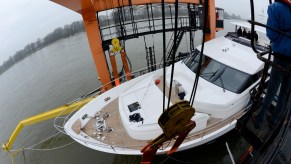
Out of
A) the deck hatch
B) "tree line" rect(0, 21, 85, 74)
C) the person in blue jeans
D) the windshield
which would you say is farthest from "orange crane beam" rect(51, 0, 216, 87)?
"tree line" rect(0, 21, 85, 74)

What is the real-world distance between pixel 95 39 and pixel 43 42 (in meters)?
17.5

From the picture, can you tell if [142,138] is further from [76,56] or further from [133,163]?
[76,56]

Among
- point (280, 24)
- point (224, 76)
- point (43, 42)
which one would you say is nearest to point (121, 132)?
point (224, 76)

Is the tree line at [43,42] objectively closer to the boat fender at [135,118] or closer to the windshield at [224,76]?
the boat fender at [135,118]

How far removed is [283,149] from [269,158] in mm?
146

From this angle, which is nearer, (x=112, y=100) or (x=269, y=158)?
(x=269, y=158)

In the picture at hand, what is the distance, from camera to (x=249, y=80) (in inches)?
257

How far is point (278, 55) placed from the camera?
311 cm

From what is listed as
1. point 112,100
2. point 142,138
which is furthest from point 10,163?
point 142,138

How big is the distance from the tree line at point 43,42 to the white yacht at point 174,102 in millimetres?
17406

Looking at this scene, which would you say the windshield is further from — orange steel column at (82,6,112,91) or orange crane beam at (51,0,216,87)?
orange steel column at (82,6,112,91)

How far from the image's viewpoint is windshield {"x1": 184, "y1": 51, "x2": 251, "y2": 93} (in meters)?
6.53

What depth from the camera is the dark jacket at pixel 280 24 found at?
2809 mm

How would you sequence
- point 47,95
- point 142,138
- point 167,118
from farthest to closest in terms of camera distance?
point 47,95, point 142,138, point 167,118
